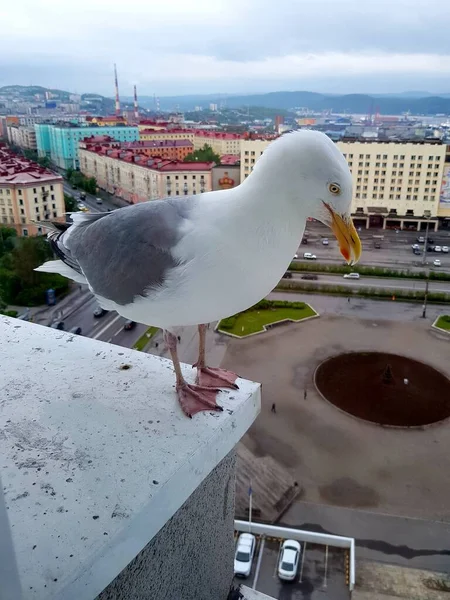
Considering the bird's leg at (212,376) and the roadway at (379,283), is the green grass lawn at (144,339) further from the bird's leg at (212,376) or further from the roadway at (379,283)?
the bird's leg at (212,376)

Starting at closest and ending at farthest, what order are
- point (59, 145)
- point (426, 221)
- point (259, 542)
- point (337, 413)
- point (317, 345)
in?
point (259, 542), point (337, 413), point (317, 345), point (426, 221), point (59, 145)

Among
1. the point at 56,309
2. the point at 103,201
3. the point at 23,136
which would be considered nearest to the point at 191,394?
the point at 56,309

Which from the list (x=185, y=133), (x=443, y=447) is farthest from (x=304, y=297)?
(x=185, y=133)

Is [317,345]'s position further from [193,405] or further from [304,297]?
[193,405]

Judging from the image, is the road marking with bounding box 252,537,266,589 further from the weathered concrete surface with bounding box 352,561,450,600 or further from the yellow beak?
the yellow beak

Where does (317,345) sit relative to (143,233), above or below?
below

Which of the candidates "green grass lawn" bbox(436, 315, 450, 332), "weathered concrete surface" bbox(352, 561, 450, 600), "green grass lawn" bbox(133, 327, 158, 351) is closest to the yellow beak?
"weathered concrete surface" bbox(352, 561, 450, 600)

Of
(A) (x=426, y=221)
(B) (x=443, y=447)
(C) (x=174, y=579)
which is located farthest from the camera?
(A) (x=426, y=221)

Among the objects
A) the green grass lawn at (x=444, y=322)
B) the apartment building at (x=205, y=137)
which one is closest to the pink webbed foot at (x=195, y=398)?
the green grass lawn at (x=444, y=322)
